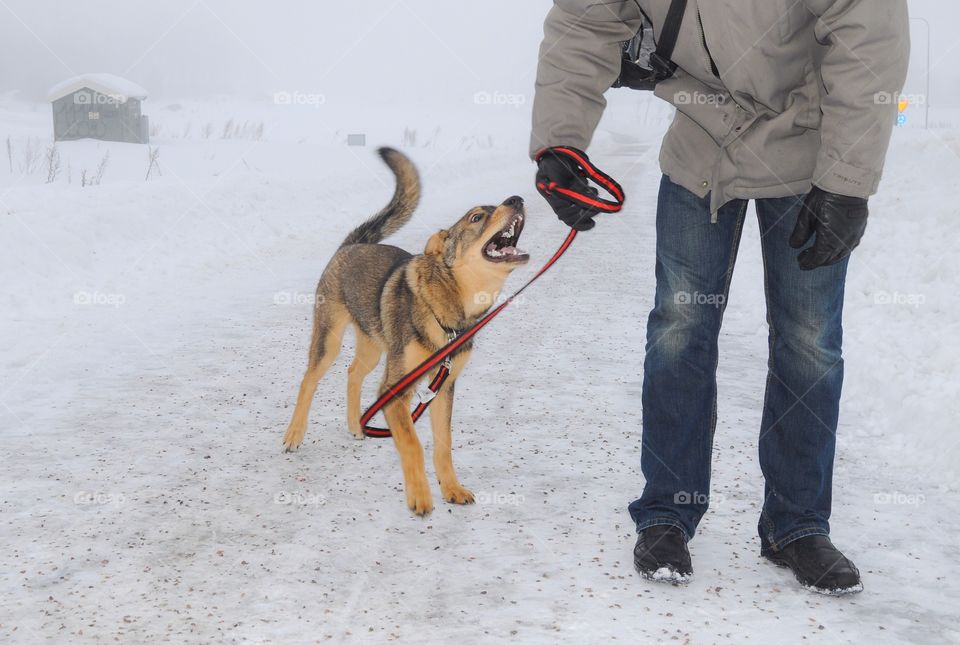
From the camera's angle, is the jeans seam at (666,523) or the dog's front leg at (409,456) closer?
the jeans seam at (666,523)

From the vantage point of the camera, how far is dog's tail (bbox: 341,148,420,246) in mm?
4309

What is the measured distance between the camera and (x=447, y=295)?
355 cm

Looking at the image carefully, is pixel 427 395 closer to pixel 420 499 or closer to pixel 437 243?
pixel 420 499

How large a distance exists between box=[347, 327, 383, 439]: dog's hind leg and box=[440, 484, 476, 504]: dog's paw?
91 centimetres

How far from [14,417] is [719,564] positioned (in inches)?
139

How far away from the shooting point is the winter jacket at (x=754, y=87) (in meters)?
2.36

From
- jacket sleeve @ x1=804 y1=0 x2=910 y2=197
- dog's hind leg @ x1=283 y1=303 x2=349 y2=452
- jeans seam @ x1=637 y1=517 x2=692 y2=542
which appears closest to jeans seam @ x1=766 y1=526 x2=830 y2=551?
jeans seam @ x1=637 y1=517 x2=692 y2=542

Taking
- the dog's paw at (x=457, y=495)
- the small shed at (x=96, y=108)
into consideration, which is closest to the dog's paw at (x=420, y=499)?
the dog's paw at (x=457, y=495)

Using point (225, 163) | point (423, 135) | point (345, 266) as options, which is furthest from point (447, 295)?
point (423, 135)

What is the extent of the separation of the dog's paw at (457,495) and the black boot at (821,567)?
128cm

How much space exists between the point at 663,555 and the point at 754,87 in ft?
5.08

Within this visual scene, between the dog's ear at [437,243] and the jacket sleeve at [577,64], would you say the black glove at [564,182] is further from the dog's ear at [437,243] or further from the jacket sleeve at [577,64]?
the dog's ear at [437,243]

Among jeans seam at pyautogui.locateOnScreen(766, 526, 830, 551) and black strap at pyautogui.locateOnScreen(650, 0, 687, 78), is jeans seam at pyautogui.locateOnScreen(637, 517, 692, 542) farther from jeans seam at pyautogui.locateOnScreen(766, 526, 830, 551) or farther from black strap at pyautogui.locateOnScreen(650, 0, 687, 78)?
black strap at pyautogui.locateOnScreen(650, 0, 687, 78)

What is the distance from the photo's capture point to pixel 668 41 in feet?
8.73
